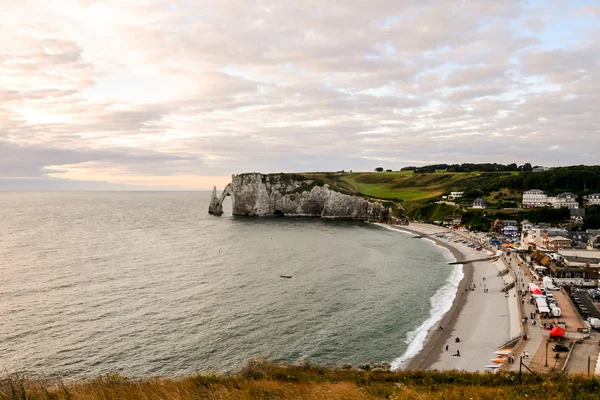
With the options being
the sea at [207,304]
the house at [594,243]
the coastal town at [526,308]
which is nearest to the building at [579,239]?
the coastal town at [526,308]

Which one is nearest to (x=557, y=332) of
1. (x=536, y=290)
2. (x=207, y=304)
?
(x=536, y=290)

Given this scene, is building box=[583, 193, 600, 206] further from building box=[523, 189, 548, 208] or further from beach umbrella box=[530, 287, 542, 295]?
beach umbrella box=[530, 287, 542, 295]

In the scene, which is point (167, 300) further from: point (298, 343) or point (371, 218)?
point (371, 218)

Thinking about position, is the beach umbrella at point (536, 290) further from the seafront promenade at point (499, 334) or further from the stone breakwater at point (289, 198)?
the stone breakwater at point (289, 198)

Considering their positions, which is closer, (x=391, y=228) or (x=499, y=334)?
(x=499, y=334)

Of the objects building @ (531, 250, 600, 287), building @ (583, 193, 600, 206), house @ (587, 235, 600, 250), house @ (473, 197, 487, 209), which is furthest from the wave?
building @ (583, 193, 600, 206)

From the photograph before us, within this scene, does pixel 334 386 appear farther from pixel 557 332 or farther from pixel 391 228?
pixel 391 228
